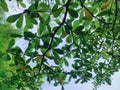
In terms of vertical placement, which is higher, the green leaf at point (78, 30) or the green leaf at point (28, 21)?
the green leaf at point (78, 30)

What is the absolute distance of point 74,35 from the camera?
3.24 metres

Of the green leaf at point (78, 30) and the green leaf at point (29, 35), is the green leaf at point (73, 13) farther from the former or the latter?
the green leaf at point (29, 35)

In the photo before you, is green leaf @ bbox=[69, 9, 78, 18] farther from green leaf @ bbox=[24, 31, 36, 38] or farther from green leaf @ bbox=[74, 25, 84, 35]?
green leaf @ bbox=[24, 31, 36, 38]

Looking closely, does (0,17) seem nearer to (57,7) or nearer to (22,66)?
(22,66)

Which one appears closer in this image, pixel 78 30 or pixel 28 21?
pixel 28 21

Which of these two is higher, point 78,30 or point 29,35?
point 78,30

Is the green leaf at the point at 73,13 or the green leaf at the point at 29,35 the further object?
the green leaf at the point at 29,35

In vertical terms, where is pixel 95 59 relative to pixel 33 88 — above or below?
above

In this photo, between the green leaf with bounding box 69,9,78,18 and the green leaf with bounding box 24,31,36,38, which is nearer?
the green leaf with bounding box 69,9,78,18

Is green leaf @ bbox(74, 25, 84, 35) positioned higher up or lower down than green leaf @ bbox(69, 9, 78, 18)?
higher up

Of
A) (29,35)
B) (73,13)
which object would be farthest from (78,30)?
(29,35)

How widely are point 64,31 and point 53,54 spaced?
0.78 feet

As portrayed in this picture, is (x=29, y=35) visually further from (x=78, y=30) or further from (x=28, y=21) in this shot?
(x=78, y=30)

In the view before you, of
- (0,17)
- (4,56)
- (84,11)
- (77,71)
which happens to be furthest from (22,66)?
(0,17)
